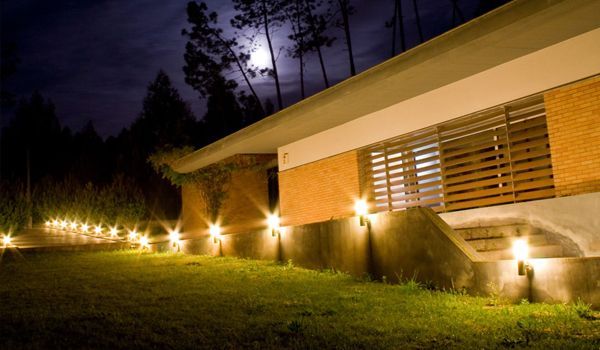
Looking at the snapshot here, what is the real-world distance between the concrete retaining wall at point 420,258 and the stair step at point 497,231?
166cm

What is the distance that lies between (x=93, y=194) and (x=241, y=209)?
411 inches

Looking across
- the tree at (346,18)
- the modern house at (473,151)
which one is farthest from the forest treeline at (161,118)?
the modern house at (473,151)

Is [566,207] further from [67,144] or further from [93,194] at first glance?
[67,144]

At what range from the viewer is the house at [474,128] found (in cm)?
877

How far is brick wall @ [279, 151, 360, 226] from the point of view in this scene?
14.5 metres

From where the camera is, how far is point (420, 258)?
323 inches

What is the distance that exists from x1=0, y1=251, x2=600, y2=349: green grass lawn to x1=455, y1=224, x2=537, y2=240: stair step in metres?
2.08

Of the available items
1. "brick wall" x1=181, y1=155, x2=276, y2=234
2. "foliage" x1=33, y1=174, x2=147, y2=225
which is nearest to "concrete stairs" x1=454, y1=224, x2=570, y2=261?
"brick wall" x1=181, y1=155, x2=276, y2=234

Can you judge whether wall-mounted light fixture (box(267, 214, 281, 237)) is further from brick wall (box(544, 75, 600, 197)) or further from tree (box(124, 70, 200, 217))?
tree (box(124, 70, 200, 217))

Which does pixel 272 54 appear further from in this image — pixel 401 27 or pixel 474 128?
pixel 474 128

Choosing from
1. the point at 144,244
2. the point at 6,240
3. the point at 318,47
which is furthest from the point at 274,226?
the point at 318,47

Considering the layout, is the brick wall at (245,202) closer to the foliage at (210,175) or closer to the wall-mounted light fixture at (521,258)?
the foliage at (210,175)

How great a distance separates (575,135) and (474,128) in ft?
7.30

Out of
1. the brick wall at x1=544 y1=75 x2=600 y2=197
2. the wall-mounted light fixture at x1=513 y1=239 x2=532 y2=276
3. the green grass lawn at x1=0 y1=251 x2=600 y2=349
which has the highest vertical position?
the brick wall at x1=544 y1=75 x2=600 y2=197
